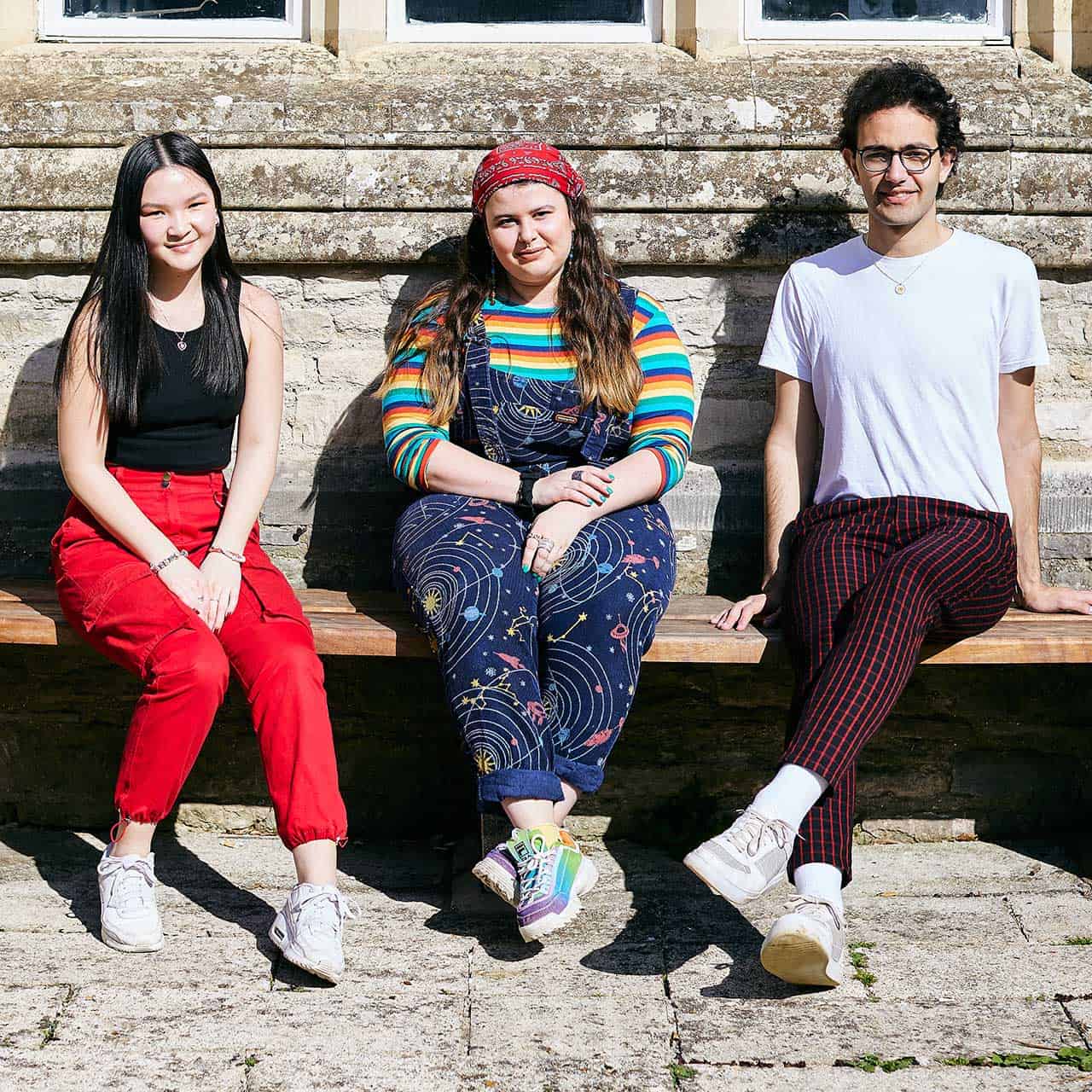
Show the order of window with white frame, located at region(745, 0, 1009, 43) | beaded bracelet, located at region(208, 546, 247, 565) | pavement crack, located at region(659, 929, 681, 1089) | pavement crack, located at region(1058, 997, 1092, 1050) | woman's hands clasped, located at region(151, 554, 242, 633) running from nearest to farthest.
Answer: pavement crack, located at region(659, 929, 681, 1089) < pavement crack, located at region(1058, 997, 1092, 1050) < woman's hands clasped, located at region(151, 554, 242, 633) < beaded bracelet, located at region(208, 546, 247, 565) < window with white frame, located at region(745, 0, 1009, 43)

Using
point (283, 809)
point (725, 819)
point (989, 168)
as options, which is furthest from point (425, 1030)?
point (989, 168)

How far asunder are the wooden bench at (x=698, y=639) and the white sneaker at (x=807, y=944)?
2.36 feet

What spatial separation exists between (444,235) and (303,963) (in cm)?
199

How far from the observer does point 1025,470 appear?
364 centimetres

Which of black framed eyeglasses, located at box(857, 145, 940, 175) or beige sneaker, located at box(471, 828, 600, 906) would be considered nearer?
beige sneaker, located at box(471, 828, 600, 906)

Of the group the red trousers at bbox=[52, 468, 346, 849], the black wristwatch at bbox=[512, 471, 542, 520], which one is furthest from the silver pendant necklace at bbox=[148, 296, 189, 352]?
the black wristwatch at bbox=[512, 471, 542, 520]

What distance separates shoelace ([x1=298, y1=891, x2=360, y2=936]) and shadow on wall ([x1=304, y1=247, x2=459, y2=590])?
1218 millimetres

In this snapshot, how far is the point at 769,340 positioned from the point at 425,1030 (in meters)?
1.92

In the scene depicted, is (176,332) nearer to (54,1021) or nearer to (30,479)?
(30,479)

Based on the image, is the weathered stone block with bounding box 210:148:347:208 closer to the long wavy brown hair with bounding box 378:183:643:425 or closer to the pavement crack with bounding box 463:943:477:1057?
the long wavy brown hair with bounding box 378:183:643:425

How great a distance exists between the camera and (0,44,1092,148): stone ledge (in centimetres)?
400

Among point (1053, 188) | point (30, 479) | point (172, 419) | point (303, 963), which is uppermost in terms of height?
point (1053, 188)

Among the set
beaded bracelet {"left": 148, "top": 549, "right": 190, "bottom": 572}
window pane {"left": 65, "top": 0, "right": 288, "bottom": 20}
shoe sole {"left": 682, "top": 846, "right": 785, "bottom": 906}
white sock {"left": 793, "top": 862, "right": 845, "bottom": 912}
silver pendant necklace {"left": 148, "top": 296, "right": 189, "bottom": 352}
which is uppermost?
window pane {"left": 65, "top": 0, "right": 288, "bottom": 20}

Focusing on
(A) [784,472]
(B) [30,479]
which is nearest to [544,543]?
(A) [784,472]
